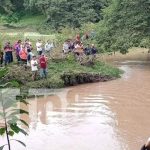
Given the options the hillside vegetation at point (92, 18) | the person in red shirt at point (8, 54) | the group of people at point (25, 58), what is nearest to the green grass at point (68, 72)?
the group of people at point (25, 58)

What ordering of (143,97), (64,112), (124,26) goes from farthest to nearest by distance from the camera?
1. (124,26)
2. (143,97)
3. (64,112)

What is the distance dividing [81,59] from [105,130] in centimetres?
1187

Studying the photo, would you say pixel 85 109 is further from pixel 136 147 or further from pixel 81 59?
pixel 81 59

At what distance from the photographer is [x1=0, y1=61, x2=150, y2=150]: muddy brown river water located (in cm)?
1326

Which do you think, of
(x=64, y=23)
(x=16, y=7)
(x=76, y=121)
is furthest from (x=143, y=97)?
(x=16, y=7)

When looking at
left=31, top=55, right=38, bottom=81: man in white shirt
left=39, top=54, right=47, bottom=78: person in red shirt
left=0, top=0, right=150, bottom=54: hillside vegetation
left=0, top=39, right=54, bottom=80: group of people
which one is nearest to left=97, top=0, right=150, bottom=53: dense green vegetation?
left=0, top=0, right=150, bottom=54: hillside vegetation

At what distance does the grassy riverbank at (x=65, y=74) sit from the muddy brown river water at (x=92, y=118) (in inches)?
26.5

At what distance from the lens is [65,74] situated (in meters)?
23.3

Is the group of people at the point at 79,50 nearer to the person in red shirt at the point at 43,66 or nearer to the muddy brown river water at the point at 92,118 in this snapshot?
the muddy brown river water at the point at 92,118

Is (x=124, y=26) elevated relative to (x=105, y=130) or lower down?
elevated

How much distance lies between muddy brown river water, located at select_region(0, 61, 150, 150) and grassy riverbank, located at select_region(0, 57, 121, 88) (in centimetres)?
67

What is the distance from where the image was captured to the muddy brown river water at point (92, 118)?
1326 centimetres

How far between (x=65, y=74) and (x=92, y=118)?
7247 mm

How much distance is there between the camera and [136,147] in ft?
42.1
